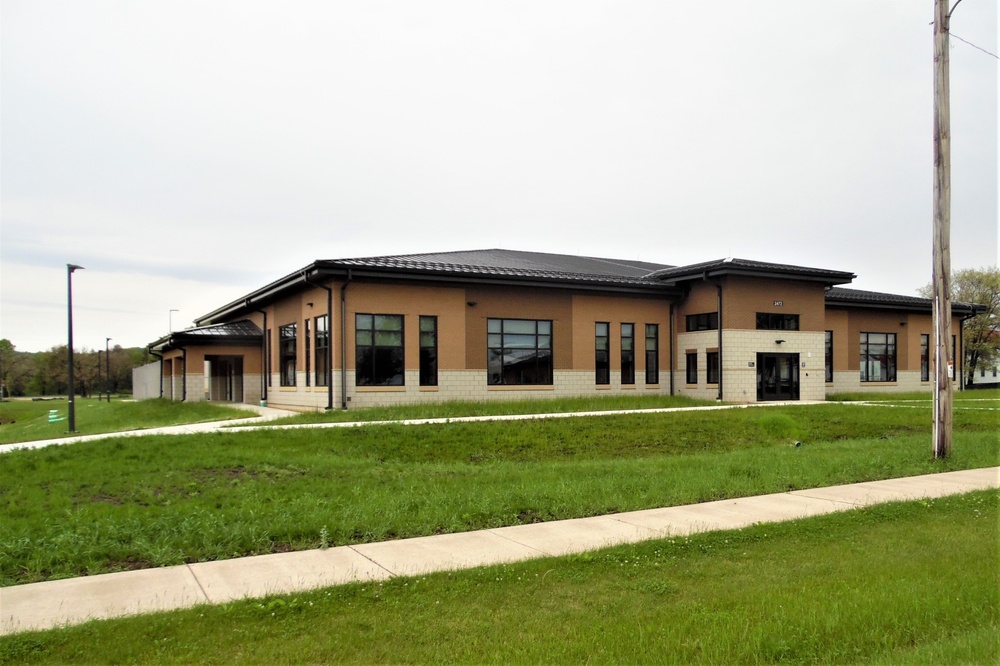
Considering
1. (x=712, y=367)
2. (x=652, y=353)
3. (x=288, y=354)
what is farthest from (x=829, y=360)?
(x=288, y=354)

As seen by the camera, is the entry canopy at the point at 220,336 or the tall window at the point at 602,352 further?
the entry canopy at the point at 220,336

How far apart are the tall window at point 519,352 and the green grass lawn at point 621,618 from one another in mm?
21029

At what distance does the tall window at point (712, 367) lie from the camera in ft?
101

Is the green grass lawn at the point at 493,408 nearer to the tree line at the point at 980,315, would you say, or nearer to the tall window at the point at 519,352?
the tall window at the point at 519,352

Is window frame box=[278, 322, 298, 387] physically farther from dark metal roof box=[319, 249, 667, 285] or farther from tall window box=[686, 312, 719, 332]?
tall window box=[686, 312, 719, 332]

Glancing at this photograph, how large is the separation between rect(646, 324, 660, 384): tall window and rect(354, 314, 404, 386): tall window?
1139cm

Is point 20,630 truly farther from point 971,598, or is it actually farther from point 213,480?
point 971,598

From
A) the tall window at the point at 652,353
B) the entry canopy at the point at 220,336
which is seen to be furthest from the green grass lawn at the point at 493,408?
the entry canopy at the point at 220,336

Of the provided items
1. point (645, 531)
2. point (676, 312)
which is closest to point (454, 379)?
point (676, 312)

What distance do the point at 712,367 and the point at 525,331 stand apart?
27.2 ft

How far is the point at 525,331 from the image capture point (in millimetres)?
29156

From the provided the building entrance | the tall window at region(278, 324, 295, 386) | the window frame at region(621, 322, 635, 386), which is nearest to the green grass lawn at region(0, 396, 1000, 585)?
the window frame at region(621, 322, 635, 386)

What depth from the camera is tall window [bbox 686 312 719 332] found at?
30.8m

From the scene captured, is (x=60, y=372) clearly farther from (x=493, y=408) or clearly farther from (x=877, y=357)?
(x=877, y=357)
